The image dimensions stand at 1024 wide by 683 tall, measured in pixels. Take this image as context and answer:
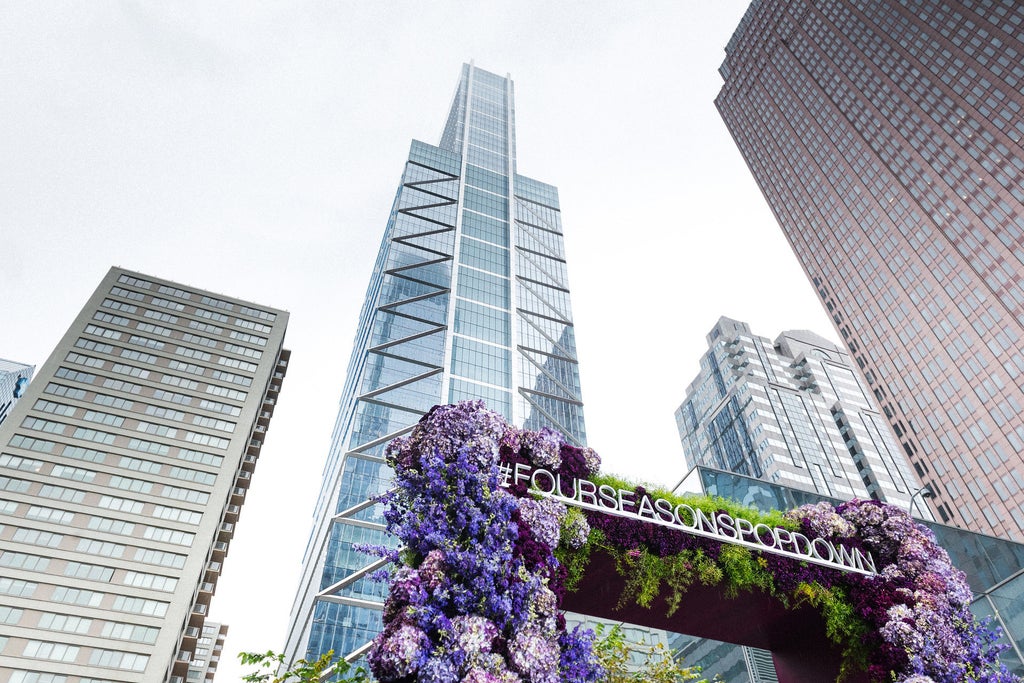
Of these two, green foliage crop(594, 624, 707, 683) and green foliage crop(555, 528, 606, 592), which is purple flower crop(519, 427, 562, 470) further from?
green foliage crop(594, 624, 707, 683)

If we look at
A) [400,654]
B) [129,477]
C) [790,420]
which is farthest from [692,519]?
[790,420]

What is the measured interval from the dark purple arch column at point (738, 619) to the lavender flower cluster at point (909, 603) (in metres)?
1.00

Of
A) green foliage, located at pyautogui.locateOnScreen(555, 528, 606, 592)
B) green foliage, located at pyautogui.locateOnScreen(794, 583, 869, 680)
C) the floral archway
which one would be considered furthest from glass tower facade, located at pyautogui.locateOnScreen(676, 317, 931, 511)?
green foliage, located at pyautogui.locateOnScreen(555, 528, 606, 592)

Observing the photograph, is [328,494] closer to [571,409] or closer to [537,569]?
[571,409]

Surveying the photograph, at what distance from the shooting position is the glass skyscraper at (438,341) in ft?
191

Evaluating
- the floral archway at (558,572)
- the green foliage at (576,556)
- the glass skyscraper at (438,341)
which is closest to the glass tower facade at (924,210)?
the glass skyscraper at (438,341)

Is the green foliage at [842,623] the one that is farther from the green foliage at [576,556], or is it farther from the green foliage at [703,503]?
the green foliage at [576,556]

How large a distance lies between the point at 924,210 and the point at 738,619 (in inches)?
3051

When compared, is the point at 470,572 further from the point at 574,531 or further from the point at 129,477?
the point at 129,477

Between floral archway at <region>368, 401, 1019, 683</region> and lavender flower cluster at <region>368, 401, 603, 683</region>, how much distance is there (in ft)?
0.06

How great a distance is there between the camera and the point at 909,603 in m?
11.1

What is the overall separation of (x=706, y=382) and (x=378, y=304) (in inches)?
2635

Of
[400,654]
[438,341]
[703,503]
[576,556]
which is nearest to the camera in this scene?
[400,654]

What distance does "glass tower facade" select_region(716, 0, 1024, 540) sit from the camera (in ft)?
214
